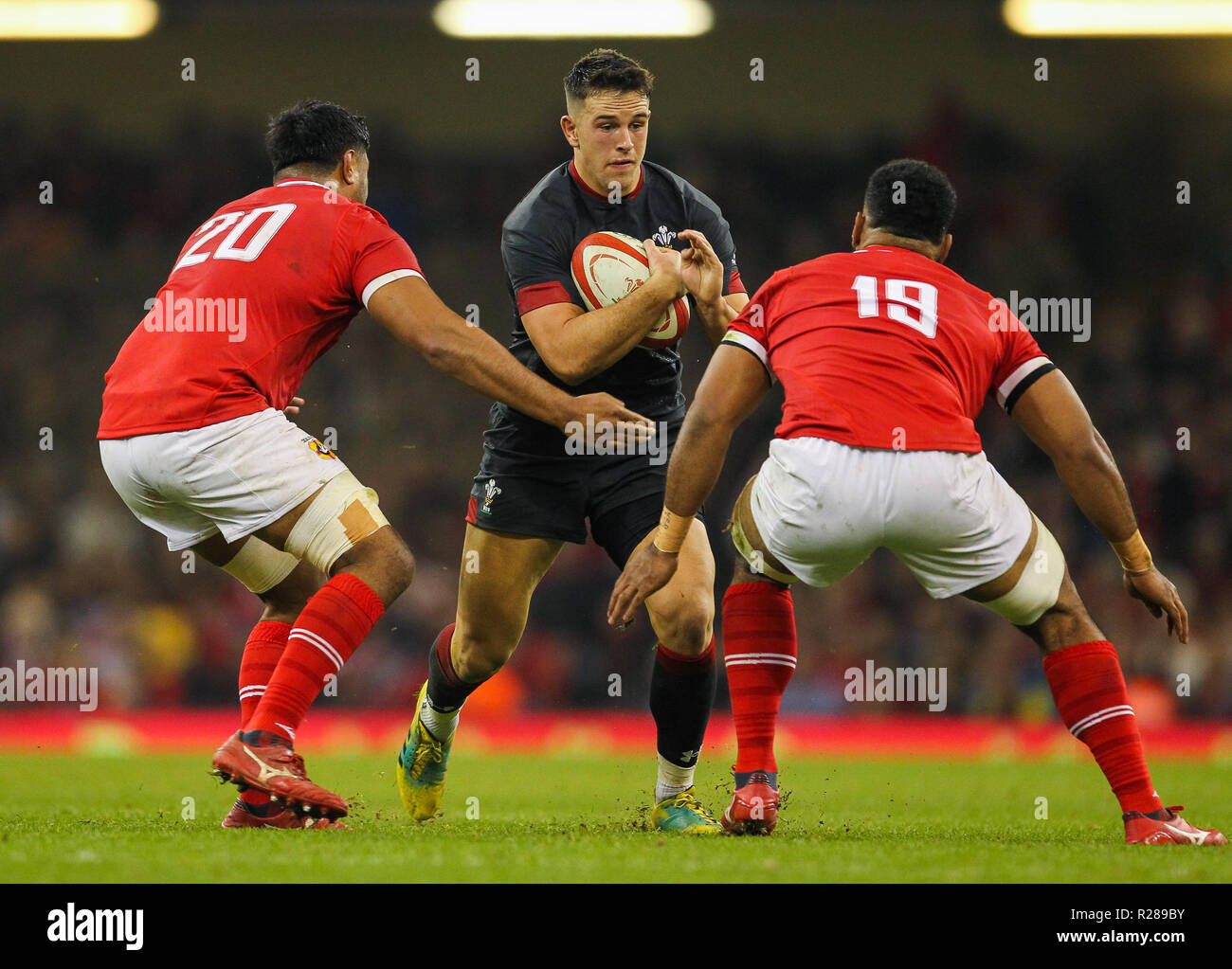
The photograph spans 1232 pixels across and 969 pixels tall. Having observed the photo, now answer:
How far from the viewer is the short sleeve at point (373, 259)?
454cm

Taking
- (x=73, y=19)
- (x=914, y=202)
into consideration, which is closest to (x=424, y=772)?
(x=914, y=202)

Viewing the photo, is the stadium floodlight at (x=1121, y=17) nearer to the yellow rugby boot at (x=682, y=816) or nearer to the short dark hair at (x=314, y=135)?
the short dark hair at (x=314, y=135)

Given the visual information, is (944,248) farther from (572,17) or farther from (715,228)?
(572,17)

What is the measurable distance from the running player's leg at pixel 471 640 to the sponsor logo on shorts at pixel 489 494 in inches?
3.0

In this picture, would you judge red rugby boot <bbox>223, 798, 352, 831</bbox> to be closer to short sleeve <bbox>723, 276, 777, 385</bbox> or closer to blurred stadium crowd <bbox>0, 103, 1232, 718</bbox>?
short sleeve <bbox>723, 276, 777, 385</bbox>

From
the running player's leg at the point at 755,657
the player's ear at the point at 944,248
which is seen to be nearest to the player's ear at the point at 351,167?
the running player's leg at the point at 755,657

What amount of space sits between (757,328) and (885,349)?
422 mm

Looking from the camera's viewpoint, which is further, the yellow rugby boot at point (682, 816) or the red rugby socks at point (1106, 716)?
the yellow rugby boot at point (682, 816)

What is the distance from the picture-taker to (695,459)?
4320mm

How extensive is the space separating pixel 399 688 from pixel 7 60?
7059mm

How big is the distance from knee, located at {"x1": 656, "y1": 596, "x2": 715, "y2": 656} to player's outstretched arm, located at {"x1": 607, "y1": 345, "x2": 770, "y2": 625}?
0.37m

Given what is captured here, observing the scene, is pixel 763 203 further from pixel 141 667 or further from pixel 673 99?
pixel 141 667

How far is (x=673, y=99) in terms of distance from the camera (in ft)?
45.9

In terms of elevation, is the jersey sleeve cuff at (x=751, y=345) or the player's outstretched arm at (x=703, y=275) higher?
the player's outstretched arm at (x=703, y=275)
